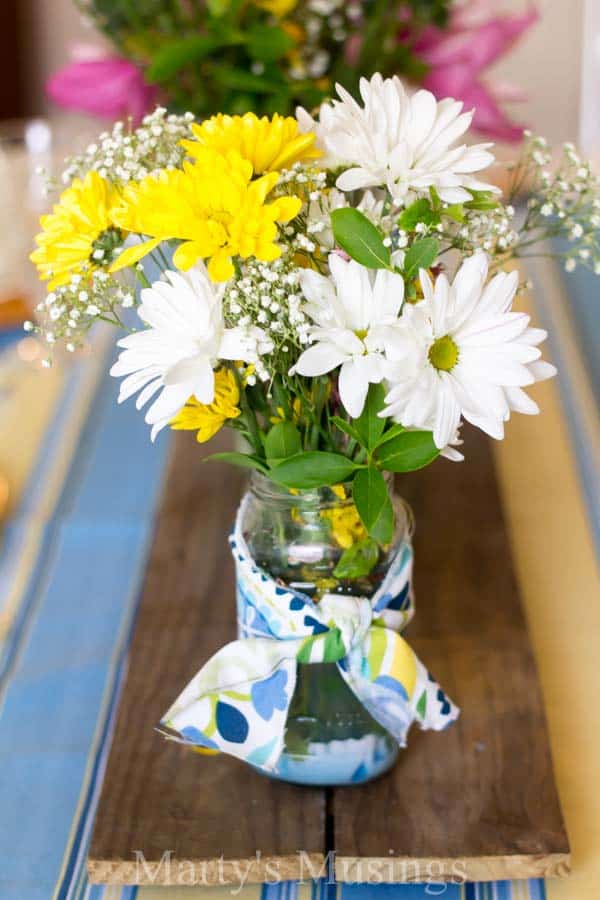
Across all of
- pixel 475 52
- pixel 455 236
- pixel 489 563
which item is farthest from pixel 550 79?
pixel 455 236

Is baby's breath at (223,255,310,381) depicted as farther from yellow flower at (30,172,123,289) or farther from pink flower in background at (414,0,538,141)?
pink flower in background at (414,0,538,141)

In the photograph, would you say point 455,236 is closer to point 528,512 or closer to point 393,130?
point 393,130

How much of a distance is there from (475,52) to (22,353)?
63 centimetres

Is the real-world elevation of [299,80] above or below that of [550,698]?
above

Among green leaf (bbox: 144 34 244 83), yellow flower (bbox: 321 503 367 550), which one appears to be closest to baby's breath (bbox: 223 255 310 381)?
yellow flower (bbox: 321 503 367 550)

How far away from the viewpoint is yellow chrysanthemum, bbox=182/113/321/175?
0.55 meters

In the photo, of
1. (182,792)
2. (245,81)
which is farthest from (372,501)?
(245,81)

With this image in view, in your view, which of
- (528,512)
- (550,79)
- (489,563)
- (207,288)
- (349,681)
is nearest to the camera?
(207,288)

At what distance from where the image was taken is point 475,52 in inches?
43.4

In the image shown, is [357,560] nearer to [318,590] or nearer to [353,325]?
[318,590]

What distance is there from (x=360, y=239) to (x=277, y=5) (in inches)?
23.0

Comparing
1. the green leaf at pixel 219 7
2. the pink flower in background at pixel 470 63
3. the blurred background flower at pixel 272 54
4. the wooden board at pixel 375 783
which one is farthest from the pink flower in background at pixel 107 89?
the wooden board at pixel 375 783

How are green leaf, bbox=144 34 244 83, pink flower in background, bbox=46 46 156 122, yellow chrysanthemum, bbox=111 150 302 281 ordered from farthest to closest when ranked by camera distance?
pink flower in background, bbox=46 46 156 122
green leaf, bbox=144 34 244 83
yellow chrysanthemum, bbox=111 150 302 281

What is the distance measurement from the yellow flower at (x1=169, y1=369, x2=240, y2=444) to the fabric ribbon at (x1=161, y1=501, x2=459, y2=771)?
0.10 m
